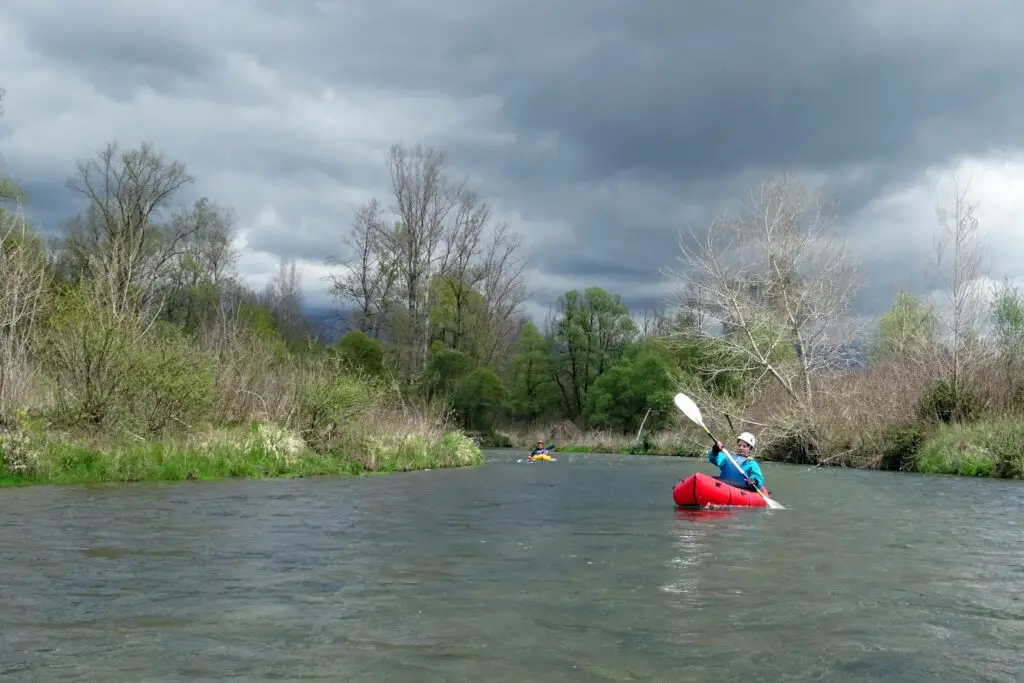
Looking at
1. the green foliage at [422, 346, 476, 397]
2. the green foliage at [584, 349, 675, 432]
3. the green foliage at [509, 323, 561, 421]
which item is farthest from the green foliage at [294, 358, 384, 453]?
the green foliage at [509, 323, 561, 421]

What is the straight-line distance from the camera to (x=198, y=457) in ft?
58.7

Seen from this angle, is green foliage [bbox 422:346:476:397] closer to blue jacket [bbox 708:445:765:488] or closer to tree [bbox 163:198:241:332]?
tree [bbox 163:198:241:332]

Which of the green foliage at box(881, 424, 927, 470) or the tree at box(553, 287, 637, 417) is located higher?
the tree at box(553, 287, 637, 417)

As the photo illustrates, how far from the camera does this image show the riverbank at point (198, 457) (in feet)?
50.8

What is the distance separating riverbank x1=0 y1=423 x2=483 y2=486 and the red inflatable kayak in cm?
900

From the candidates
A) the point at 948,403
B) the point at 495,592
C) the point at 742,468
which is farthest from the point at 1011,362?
the point at 495,592

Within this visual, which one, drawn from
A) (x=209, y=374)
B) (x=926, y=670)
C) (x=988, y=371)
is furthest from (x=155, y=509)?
(x=988, y=371)

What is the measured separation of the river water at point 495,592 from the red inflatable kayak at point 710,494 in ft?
0.83

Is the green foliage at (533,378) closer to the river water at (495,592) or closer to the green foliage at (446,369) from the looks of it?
the green foliage at (446,369)

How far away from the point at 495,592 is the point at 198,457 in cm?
1210

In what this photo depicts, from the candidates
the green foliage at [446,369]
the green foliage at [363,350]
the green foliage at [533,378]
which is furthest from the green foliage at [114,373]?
the green foliage at [533,378]

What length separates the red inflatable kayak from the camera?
46.0 feet

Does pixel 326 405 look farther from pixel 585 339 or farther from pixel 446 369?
pixel 585 339

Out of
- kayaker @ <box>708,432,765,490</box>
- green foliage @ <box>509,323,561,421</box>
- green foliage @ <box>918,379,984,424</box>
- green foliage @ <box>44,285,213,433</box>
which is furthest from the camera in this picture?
green foliage @ <box>509,323,561,421</box>
